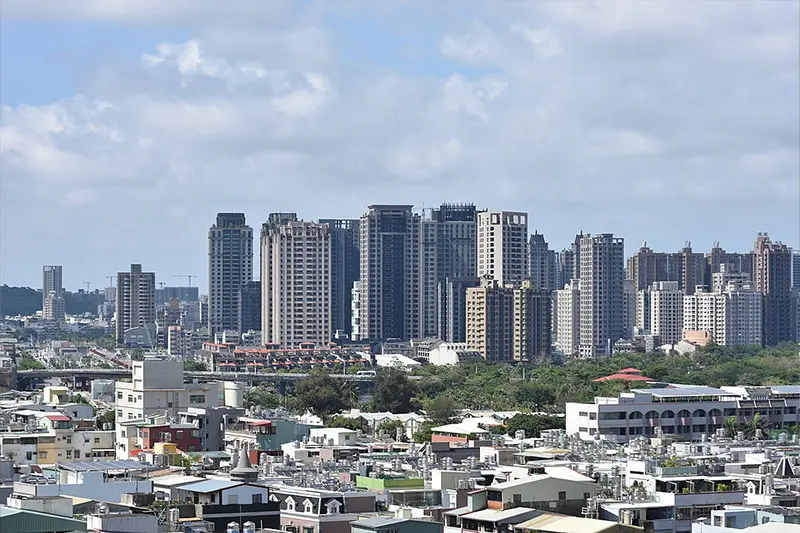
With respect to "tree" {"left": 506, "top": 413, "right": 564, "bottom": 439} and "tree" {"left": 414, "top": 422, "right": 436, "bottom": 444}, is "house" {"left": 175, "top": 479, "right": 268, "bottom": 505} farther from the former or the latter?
"tree" {"left": 506, "top": 413, "right": 564, "bottom": 439}

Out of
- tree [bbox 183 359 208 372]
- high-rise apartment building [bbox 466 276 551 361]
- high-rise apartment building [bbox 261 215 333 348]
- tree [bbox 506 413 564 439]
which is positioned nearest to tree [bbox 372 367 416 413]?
tree [bbox 506 413 564 439]

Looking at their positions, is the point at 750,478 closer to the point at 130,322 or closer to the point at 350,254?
the point at 350,254

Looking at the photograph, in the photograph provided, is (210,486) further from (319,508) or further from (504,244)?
(504,244)

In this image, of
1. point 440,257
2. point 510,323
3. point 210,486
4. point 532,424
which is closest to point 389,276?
point 440,257

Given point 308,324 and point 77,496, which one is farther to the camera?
point 308,324

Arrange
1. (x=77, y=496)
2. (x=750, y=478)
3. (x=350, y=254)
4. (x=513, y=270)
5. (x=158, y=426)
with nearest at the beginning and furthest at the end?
(x=77, y=496) → (x=750, y=478) → (x=158, y=426) → (x=513, y=270) → (x=350, y=254)

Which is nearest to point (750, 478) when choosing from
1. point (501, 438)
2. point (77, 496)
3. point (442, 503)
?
point (442, 503)

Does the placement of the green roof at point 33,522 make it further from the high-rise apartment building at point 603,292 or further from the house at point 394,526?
the high-rise apartment building at point 603,292
